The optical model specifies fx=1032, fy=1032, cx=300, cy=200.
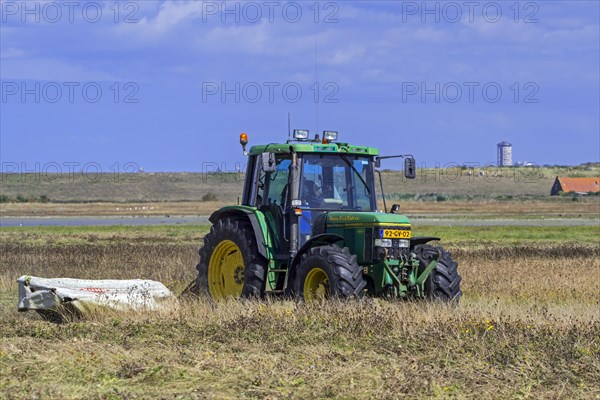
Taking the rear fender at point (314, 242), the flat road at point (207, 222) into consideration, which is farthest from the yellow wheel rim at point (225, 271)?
the flat road at point (207, 222)

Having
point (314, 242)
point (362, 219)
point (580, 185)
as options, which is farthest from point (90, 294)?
point (580, 185)

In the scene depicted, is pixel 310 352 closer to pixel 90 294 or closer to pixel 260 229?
pixel 260 229

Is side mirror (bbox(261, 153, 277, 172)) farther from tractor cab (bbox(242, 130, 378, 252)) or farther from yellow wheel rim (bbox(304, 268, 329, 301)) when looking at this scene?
yellow wheel rim (bbox(304, 268, 329, 301))

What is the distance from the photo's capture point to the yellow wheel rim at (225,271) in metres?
15.0

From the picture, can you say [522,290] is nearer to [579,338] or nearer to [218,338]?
[579,338]

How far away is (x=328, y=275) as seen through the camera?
12820 millimetres

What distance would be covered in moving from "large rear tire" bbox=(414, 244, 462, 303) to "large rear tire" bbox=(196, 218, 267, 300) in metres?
2.22

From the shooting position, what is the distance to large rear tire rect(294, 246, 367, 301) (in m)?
12.7

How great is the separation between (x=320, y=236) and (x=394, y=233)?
972 millimetres

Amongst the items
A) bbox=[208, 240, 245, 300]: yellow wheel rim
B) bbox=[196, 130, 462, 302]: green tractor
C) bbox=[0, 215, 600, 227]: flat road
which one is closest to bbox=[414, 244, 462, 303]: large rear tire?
bbox=[196, 130, 462, 302]: green tractor

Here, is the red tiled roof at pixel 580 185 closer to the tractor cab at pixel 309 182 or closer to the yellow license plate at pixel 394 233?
the tractor cab at pixel 309 182

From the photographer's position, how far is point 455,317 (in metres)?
12.1

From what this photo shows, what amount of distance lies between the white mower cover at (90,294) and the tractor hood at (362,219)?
8.29ft

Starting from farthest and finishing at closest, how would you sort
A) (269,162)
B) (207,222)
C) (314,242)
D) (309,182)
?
(207,222) < (309,182) < (269,162) < (314,242)
